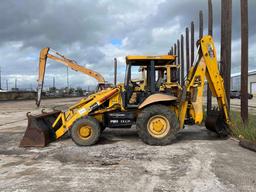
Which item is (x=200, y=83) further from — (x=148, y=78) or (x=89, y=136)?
(x=89, y=136)

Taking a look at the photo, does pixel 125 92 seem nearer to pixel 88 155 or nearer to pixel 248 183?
pixel 88 155

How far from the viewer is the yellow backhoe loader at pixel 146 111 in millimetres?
8305

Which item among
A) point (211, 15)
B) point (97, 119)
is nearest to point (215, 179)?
point (97, 119)

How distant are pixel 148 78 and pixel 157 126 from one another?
1607 mm

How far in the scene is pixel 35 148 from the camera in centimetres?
829

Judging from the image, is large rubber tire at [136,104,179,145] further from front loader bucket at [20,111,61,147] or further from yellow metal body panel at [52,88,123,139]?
front loader bucket at [20,111,61,147]

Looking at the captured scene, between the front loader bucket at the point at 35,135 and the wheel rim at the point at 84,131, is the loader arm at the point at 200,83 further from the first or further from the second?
the front loader bucket at the point at 35,135

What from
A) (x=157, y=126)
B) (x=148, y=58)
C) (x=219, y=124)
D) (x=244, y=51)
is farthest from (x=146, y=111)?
(x=244, y=51)

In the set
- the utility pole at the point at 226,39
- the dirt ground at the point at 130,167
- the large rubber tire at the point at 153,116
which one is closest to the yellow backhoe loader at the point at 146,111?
the large rubber tire at the point at 153,116

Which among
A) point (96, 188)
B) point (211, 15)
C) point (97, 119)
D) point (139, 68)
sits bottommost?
point (96, 188)

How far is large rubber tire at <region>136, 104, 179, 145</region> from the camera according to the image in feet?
27.0

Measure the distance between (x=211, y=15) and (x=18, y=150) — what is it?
408 inches

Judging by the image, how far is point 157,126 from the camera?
830 centimetres

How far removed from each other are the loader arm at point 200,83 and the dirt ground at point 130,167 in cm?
95
